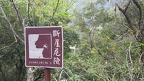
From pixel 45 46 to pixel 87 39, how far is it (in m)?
5.03

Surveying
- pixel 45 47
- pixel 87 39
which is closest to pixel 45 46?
pixel 45 47

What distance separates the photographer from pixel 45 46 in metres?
2.32

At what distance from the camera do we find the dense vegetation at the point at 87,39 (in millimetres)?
3331

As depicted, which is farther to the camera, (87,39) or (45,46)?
(87,39)

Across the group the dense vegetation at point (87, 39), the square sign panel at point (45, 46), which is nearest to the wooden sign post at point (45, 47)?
the square sign panel at point (45, 46)

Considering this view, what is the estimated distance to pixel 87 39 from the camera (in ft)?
23.9

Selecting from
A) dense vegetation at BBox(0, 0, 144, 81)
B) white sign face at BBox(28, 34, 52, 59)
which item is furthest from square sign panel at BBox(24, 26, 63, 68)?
dense vegetation at BBox(0, 0, 144, 81)

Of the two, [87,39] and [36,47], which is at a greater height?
[87,39]

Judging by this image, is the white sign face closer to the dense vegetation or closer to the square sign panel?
the square sign panel

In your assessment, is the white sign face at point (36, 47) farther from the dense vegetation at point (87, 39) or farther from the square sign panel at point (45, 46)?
the dense vegetation at point (87, 39)

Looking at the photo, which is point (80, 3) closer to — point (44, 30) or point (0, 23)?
point (0, 23)

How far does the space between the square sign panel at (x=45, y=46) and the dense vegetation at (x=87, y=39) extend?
74cm

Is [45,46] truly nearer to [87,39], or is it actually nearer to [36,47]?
[36,47]

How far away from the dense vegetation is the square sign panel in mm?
739
